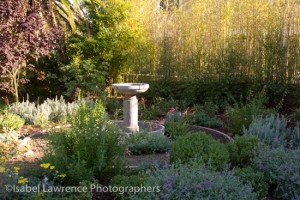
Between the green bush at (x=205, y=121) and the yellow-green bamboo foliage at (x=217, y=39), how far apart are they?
1550mm

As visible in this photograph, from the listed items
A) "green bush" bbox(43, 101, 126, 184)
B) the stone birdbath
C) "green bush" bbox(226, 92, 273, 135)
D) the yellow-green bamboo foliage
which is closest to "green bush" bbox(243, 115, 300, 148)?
"green bush" bbox(226, 92, 273, 135)

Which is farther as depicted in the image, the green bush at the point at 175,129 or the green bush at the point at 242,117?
the green bush at the point at 242,117

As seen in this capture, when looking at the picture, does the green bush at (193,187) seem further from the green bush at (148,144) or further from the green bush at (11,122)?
the green bush at (11,122)

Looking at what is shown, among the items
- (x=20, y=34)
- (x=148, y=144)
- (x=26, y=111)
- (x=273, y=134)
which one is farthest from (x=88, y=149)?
(x=20, y=34)

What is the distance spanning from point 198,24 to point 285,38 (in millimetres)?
2137

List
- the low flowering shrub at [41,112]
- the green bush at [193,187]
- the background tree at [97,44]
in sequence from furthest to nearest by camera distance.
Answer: the background tree at [97,44] → the low flowering shrub at [41,112] → the green bush at [193,187]

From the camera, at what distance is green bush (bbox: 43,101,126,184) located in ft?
11.3

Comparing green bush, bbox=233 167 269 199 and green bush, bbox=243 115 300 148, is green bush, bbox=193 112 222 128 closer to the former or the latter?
green bush, bbox=243 115 300 148

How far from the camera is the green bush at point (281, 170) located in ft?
10.9

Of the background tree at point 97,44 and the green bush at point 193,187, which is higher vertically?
the background tree at point 97,44

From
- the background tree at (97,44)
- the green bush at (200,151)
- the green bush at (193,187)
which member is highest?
the background tree at (97,44)

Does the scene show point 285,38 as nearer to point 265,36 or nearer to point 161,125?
point 265,36

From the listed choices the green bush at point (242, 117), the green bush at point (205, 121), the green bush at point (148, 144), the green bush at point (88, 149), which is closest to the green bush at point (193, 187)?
the green bush at point (88, 149)

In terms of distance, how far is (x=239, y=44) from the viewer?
27.1 ft
